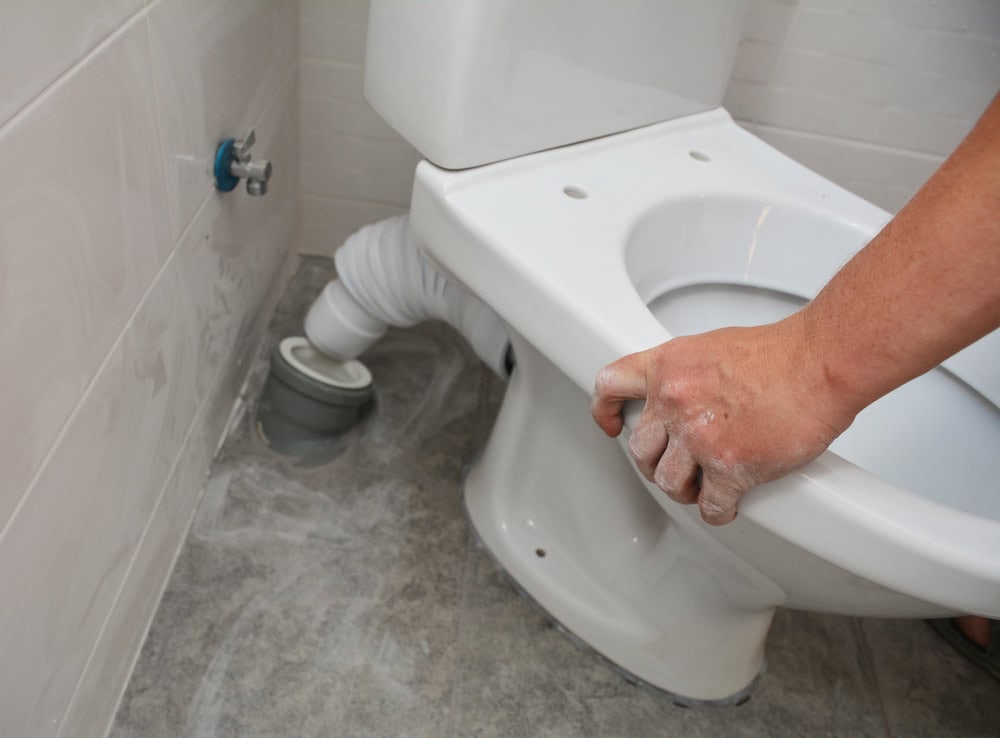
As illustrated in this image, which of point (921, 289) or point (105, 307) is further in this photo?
point (105, 307)

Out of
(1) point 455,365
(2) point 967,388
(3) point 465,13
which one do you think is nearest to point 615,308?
(3) point 465,13

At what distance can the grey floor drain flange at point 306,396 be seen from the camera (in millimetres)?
888

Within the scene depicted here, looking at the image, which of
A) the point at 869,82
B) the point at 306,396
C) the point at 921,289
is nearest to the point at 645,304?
the point at 921,289

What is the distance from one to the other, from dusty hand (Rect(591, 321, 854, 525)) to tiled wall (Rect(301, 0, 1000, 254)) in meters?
0.62

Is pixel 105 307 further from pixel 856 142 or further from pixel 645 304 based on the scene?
pixel 856 142

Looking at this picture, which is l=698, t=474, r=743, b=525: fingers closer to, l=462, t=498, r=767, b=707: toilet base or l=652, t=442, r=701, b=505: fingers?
l=652, t=442, r=701, b=505: fingers

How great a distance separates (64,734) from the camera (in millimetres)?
596

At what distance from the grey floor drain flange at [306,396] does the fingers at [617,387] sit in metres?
0.47

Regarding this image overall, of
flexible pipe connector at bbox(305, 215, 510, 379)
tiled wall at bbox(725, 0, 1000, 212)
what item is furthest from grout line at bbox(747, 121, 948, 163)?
flexible pipe connector at bbox(305, 215, 510, 379)

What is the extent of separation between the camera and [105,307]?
526mm

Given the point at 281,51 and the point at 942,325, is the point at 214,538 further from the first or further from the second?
the point at 942,325

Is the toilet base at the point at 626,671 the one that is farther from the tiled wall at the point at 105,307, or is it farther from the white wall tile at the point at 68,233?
the white wall tile at the point at 68,233

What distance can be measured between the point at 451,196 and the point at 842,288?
0.97 feet

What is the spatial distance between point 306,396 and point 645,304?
0.46 meters
